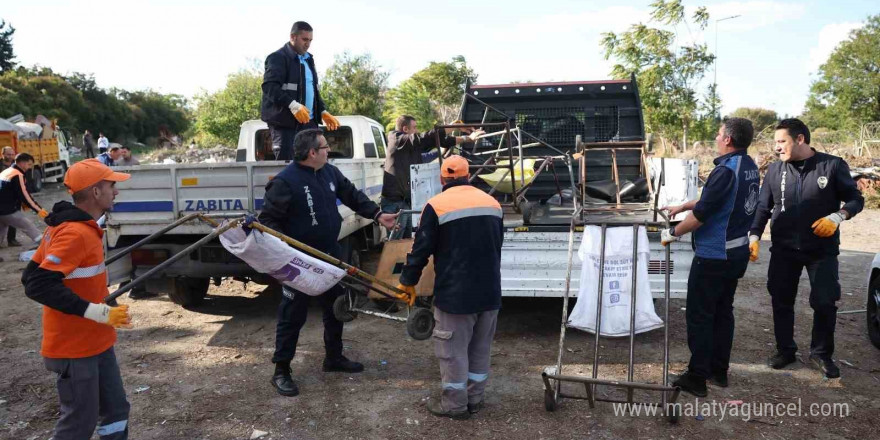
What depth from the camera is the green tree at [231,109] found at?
25609 mm

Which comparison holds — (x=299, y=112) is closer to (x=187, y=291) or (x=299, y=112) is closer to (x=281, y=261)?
(x=281, y=261)

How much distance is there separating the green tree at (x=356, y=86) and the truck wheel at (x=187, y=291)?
21595 millimetres

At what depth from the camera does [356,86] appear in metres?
28.4

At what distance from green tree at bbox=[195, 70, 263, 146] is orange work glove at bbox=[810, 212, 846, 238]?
2353cm

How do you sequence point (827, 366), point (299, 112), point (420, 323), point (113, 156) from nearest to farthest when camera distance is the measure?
point (420, 323) → point (827, 366) → point (299, 112) → point (113, 156)

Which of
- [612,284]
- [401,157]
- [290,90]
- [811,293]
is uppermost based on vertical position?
[290,90]

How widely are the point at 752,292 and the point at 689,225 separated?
347 centimetres

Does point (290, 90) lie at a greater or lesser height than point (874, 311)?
greater

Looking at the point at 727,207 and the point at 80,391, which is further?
the point at 727,207

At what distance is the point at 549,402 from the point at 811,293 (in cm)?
218

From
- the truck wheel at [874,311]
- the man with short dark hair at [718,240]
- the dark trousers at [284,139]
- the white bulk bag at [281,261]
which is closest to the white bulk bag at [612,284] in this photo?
the man with short dark hair at [718,240]

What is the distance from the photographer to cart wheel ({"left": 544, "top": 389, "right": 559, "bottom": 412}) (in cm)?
367

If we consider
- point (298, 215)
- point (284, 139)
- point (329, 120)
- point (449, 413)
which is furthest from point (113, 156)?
point (449, 413)

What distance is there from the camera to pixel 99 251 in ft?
8.90
